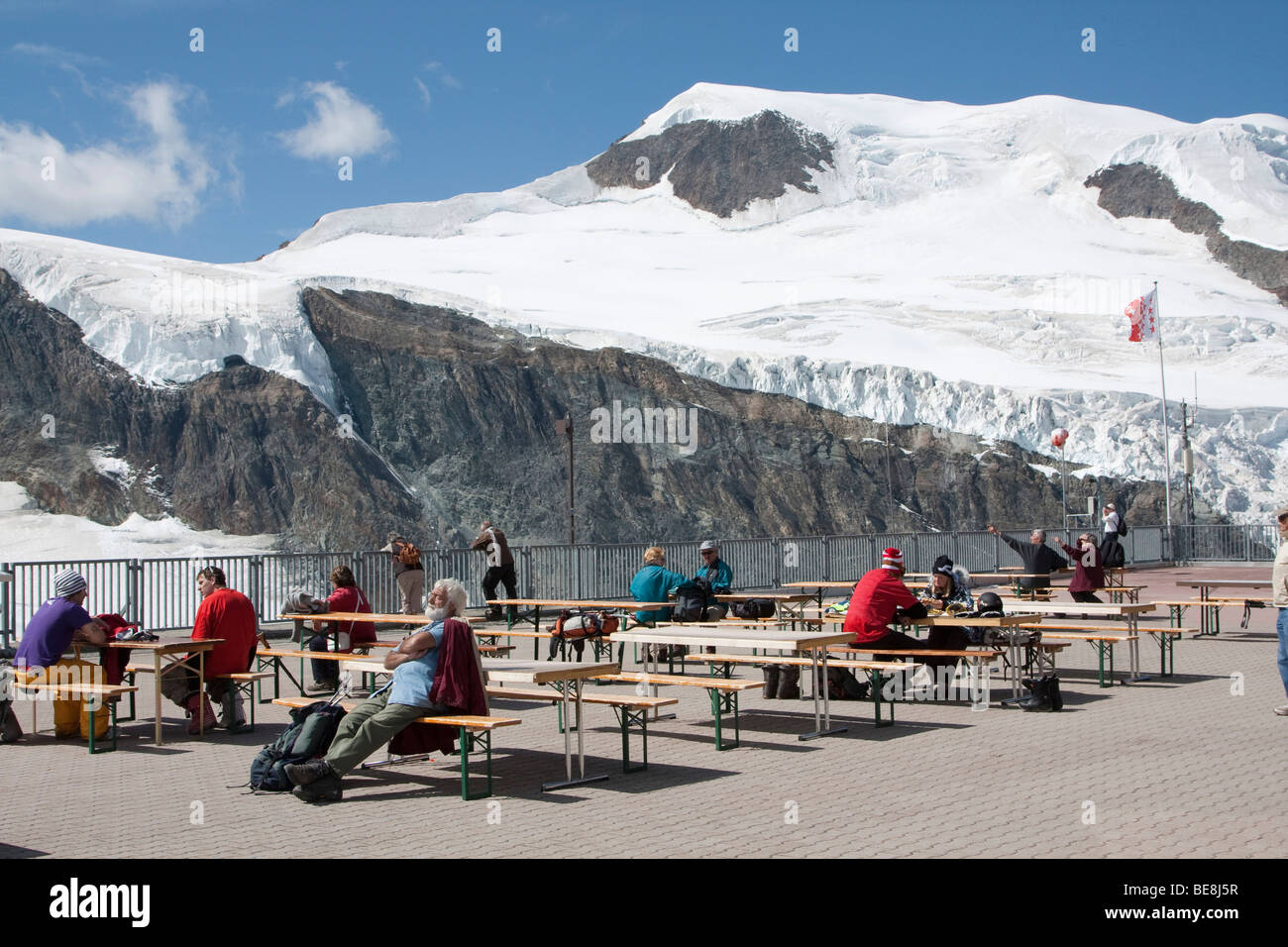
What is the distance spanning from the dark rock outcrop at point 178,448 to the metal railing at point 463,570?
20369mm

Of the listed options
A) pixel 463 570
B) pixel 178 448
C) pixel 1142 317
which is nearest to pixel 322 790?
pixel 463 570

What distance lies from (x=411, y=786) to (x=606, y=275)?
268ft

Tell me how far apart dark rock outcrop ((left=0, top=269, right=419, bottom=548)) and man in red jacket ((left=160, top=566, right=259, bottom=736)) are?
107 feet

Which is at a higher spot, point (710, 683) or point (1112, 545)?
point (1112, 545)

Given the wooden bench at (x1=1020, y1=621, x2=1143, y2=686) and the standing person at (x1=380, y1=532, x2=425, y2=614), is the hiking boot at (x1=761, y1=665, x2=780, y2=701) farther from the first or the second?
the standing person at (x1=380, y1=532, x2=425, y2=614)

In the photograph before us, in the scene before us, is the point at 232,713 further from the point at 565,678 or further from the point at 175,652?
the point at 565,678

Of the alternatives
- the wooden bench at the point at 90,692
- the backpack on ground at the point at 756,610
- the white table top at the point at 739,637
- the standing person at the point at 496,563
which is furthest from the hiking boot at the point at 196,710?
the standing person at the point at 496,563

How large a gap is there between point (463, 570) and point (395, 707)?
15299 millimetres

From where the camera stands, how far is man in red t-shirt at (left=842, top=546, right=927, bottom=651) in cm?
1191

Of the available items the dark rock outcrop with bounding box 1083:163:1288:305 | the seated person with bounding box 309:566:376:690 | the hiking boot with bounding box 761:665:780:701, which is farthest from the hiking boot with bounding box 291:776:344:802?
the dark rock outcrop with bounding box 1083:163:1288:305

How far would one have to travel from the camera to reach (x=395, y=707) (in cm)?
828

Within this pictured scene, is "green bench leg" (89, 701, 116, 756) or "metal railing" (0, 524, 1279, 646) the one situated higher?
"metal railing" (0, 524, 1279, 646)

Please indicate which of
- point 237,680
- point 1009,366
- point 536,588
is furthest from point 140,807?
point 1009,366

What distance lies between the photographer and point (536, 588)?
23.8 m
